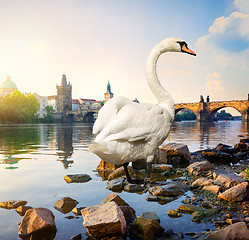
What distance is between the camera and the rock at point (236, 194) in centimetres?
372

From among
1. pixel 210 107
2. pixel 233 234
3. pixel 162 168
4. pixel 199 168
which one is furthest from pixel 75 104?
pixel 233 234

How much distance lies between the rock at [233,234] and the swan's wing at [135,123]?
1.67 metres

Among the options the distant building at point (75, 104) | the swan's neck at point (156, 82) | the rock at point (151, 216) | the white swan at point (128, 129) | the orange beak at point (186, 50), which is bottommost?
the rock at point (151, 216)

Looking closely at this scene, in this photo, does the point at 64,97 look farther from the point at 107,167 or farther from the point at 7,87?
the point at 107,167

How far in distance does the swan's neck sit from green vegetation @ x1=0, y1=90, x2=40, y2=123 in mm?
53529

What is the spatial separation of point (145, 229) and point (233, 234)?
919mm

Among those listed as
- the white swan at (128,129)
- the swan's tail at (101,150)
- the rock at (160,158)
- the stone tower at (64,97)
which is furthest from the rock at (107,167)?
the stone tower at (64,97)

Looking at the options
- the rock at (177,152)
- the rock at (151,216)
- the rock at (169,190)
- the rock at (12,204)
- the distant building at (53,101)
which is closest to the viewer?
the rock at (151,216)

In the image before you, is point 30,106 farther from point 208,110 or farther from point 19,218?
point 19,218

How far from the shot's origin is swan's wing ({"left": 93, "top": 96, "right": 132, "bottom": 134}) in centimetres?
377

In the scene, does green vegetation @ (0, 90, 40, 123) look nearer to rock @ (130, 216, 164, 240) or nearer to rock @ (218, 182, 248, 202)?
rock @ (218, 182, 248, 202)

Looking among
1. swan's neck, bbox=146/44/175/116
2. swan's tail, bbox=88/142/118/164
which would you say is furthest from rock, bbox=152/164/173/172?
swan's tail, bbox=88/142/118/164

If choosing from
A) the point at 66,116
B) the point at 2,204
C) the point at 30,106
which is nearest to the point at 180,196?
the point at 2,204

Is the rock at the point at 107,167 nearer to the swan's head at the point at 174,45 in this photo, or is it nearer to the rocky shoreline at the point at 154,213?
the rocky shoreline at the point at 154,213
